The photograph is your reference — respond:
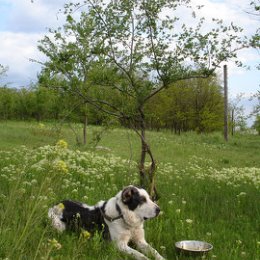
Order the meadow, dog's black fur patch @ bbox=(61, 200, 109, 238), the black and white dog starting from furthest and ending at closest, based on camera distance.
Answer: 1. dog's black fur patch @ bbox=(61, 200, 109, 238)
2. the black and white dog
3. the meadow

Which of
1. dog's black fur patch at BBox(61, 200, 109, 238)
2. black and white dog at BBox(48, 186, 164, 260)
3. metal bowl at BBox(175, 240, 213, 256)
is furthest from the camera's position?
dog's black fur patch at BBox(61, 200, 109, 238)

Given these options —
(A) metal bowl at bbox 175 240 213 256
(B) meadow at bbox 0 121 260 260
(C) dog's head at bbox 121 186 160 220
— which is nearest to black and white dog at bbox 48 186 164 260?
(C) dog's head at bbox 121 186 160 220

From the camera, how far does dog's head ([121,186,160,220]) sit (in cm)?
671

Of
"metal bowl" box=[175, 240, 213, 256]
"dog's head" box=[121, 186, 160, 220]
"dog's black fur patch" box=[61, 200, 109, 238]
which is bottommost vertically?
"metal bowl" box=[175, 240, 213, 256]

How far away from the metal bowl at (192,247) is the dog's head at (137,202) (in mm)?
624

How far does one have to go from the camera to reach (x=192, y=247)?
21.9 ft

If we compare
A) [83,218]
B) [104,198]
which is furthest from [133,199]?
[104,198]

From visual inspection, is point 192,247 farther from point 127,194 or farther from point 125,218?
point 127,194

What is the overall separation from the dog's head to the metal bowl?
624 millimetres

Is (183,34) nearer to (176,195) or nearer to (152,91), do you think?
(152,91)

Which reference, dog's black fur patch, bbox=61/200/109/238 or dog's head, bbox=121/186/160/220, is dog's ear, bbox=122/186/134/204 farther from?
dog's black fur patch, bbox=61/200/109/238

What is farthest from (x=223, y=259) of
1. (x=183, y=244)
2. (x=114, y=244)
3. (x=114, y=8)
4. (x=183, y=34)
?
(x=114, y=8)

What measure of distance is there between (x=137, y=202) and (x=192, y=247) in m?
1.01

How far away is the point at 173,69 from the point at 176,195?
277cm
